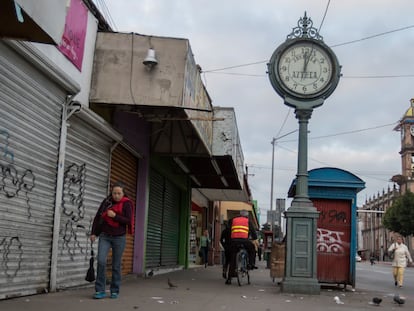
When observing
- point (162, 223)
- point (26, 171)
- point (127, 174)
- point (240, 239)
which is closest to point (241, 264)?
point (240, 239)

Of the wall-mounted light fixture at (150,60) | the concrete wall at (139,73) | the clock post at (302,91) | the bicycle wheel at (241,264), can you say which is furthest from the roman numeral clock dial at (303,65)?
the bicycle wheel at (241,264)

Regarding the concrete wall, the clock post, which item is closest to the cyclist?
the clock post

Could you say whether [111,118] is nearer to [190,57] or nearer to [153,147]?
[190,57]

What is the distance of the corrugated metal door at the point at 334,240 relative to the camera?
1175 centimetres

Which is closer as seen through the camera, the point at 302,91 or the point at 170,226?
the point at 302,91

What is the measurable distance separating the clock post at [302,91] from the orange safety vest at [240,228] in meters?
2.02

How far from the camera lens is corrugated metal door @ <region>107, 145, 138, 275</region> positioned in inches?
458

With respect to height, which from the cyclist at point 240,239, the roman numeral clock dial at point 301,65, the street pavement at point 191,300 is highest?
the roman numeral clock dial at point 301,65

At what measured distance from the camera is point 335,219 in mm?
12094

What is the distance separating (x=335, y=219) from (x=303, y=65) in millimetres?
3441

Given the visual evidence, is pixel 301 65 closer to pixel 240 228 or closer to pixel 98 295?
pixel 240 228

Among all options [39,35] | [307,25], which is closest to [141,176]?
[307,25]

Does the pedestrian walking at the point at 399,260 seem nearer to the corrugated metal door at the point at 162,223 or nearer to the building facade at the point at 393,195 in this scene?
the corrugated metal door at the point at 162,223

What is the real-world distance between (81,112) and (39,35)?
315cm
